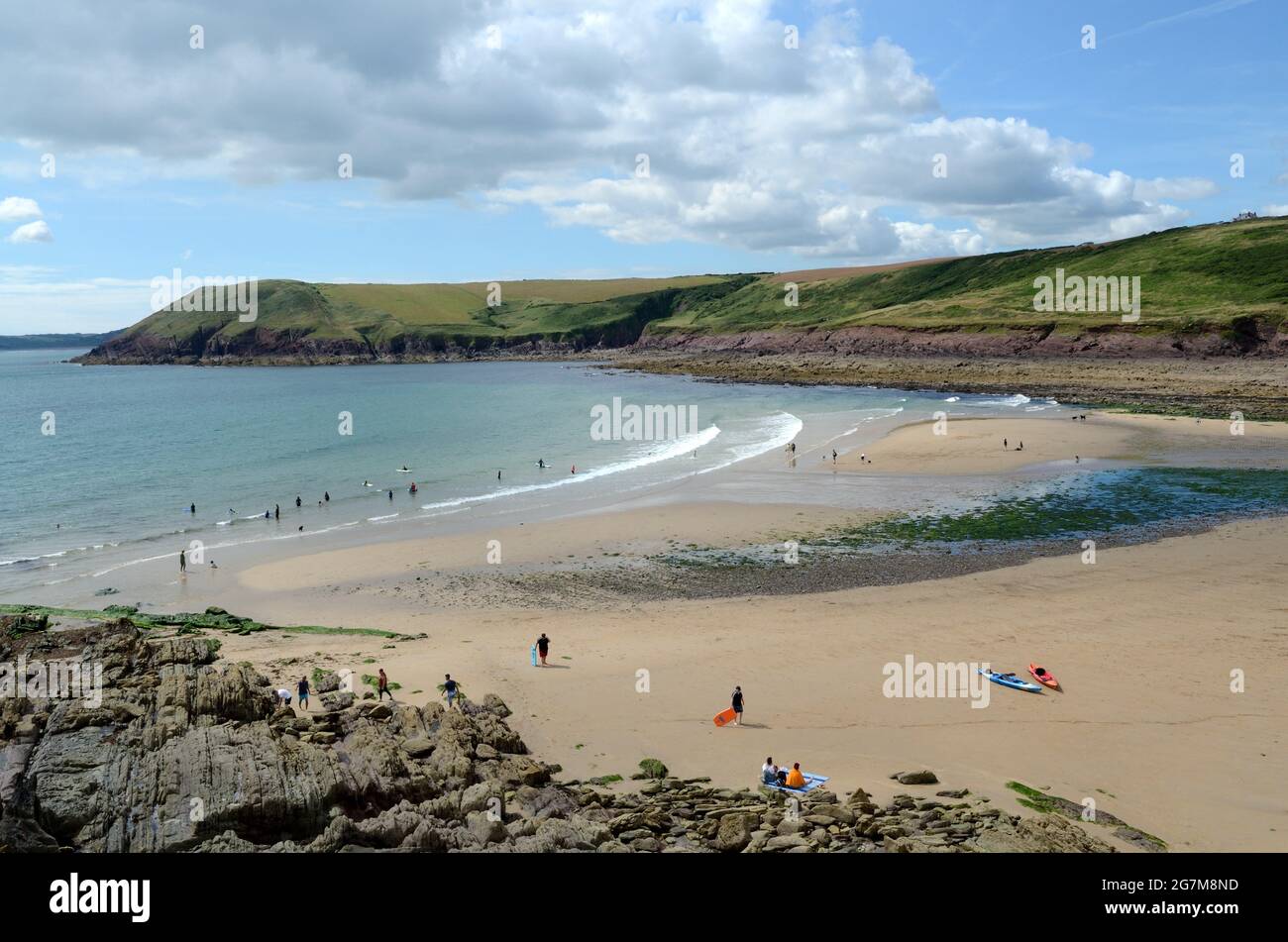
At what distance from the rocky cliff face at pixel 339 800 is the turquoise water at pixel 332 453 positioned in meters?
24.2

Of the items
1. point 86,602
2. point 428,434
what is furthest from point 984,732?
point 428,434

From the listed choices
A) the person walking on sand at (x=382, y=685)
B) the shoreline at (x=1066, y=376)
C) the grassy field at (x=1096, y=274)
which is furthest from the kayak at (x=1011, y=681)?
the grassy field at (x=1096, y=274)

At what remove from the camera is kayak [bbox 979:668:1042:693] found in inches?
784

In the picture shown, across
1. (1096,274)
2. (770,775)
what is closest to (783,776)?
(770,775)

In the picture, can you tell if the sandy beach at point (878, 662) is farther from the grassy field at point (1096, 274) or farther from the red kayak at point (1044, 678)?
the grassy field at point (1096, 274)

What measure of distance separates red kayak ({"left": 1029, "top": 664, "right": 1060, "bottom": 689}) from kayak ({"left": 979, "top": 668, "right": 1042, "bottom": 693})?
28cm

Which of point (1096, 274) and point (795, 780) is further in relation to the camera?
point (1096, 274)

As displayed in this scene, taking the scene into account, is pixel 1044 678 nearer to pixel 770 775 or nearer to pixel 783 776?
pixel 783 776

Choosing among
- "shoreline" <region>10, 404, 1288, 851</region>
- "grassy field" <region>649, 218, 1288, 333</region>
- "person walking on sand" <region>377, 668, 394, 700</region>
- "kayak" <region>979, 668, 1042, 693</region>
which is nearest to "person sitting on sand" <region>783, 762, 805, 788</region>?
"shoreline" <region>10, 404, 1288, 851</region>

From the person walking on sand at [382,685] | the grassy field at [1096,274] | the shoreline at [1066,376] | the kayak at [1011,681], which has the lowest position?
the kayak at [1011,681]

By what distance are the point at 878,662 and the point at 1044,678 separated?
13.2ft

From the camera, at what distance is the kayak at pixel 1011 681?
65.4 feet

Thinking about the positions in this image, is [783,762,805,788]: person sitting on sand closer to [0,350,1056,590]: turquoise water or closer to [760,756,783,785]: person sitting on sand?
[760,756,783,785]: person sitting on sand

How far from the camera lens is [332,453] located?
66.9 m
